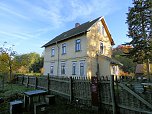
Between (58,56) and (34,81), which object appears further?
(58,56)

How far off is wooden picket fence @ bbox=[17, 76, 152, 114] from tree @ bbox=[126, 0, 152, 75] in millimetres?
17686

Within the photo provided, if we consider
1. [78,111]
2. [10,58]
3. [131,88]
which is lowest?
[78,111]

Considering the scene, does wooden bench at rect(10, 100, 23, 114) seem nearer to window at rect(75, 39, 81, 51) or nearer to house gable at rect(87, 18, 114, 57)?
house gable at rect(87, 18, 114, 57)

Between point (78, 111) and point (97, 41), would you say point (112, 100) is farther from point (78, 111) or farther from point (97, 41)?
point (97, 41)

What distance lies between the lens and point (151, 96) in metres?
5.04

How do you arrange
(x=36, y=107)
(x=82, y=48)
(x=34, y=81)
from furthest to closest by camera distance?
(x=82, y=48) < (x=34, y=81) < (x=36, y=107)

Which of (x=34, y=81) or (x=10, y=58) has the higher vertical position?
(x=10, y=58)

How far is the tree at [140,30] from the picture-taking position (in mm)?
23355

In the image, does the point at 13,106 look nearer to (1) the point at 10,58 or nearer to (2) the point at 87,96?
(2) the point at 87,96

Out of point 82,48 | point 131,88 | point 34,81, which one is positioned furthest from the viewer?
point 82,48

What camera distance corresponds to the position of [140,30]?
24500 mm

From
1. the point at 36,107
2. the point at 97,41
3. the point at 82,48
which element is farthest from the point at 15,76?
the point at 36,107

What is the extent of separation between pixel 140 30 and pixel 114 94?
2113 cm

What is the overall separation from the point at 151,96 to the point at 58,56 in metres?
21.3
